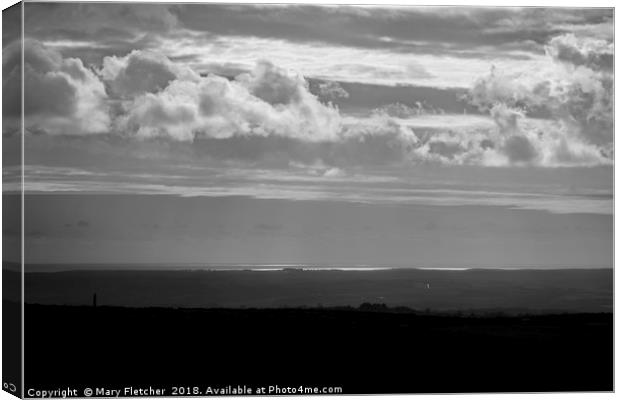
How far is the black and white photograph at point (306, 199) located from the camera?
19.2 metres

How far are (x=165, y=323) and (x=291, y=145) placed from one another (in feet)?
9.80

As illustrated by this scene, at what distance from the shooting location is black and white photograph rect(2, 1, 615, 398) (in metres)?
19.2

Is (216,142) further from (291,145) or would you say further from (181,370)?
(181,370)

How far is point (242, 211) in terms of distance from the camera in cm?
1966

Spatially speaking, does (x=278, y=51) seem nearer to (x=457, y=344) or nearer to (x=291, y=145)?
(x=291, y=145)

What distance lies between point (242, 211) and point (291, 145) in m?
1.14

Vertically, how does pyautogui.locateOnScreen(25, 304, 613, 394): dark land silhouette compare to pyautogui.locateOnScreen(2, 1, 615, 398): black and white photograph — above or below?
below

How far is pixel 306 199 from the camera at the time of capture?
19.8 m

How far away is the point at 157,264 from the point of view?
19469 mm

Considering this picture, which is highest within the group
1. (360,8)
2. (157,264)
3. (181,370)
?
(360,8)

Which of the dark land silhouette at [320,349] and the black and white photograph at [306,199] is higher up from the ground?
the black and white photograph at [306,199]

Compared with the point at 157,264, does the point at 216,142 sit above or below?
above

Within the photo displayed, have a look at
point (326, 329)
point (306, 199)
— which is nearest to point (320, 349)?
point (326, 329)

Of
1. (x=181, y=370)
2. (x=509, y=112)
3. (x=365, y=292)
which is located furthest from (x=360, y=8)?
(x=181, y=370)
